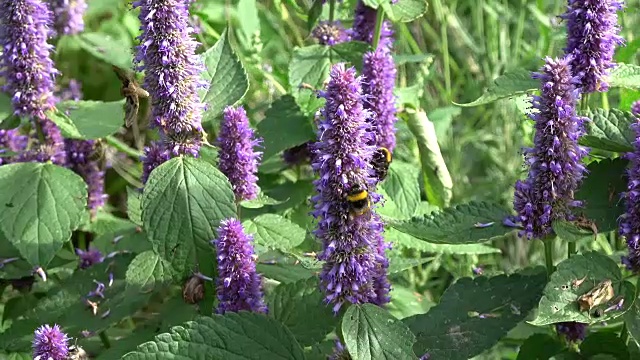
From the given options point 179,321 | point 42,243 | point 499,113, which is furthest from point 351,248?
point 499,113

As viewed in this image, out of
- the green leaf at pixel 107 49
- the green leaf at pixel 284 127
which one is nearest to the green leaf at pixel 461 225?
the green leaf at pixel 284 127

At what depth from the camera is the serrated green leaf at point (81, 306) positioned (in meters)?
2.95

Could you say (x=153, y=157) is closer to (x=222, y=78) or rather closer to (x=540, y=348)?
(x=222, y=78)

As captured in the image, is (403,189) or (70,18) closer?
(403,189)

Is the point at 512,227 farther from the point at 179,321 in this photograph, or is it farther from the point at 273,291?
the point at 179,321

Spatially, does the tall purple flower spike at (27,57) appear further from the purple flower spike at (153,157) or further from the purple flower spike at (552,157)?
the purple flower spike at (552,157)

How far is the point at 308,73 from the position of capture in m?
3.46

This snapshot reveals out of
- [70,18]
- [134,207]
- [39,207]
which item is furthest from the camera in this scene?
[70,18]

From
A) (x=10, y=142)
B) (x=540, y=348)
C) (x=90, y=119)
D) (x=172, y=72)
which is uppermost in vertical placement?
(x=172, y=72)

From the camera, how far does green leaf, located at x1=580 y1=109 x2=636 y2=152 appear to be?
2.66 metres

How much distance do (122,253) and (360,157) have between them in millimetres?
1491

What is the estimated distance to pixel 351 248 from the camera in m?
2.24

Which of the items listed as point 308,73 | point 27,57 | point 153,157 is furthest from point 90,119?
point 308,73

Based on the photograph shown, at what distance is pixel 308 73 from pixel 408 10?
47 centimetres
